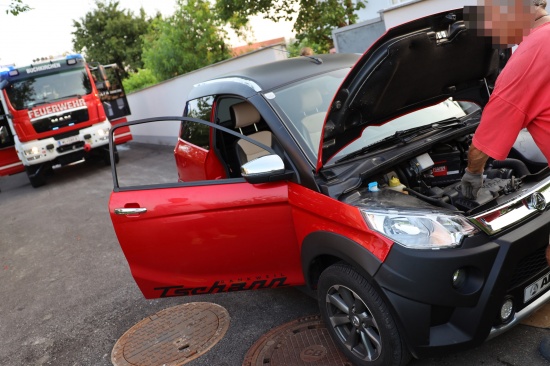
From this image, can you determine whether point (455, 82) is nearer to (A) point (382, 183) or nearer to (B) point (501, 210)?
(A) point (382, 183)

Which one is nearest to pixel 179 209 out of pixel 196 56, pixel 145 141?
pixel 196 56

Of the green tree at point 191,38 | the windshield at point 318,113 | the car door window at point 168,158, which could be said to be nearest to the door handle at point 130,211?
the car door window at point 168,158

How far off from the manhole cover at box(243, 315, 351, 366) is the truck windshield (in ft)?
35.6

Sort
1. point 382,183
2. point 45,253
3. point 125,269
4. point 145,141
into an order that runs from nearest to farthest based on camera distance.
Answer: point 382,183, point 125,269, point 45,253, point 145,141

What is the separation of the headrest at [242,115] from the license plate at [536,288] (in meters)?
2.38

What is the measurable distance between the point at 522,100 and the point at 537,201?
2.37 ft

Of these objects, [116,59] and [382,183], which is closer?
[382,183]

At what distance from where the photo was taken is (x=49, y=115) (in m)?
12.0

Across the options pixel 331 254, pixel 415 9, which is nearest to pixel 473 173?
pixel 331 254

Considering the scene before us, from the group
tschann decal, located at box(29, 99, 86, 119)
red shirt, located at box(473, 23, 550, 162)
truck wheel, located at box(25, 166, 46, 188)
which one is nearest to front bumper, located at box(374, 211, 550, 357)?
red shirt, located at box(473, 23, 550, 162)

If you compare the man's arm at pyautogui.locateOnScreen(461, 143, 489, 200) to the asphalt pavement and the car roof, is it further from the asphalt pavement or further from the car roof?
the car roof

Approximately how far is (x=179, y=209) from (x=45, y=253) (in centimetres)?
424

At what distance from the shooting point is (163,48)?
16.0 meters

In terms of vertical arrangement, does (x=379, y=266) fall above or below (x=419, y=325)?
above
